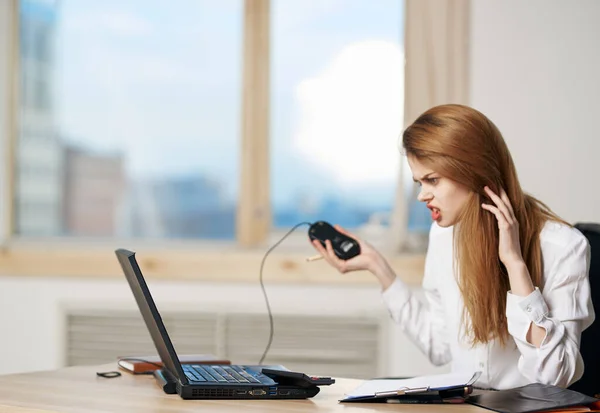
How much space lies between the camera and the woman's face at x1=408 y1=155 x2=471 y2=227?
81.6 inches

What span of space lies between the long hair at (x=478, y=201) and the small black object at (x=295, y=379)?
45 cm

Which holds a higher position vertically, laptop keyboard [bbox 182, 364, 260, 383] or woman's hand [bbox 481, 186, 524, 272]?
woman's hand [bbox 481, 186, 524, 272]

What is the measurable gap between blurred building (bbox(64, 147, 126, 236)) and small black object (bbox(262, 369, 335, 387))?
230 cm

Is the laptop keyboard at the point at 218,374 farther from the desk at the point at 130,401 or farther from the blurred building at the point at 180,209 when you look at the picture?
the blurred building at the point at 180,209

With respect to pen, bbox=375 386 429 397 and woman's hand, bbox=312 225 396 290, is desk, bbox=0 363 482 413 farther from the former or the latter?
woman's hand, bbox=312 225 396 290

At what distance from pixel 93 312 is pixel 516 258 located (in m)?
2.27

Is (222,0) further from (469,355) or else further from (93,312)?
(469,355)

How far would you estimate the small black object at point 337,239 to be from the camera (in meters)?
2.39

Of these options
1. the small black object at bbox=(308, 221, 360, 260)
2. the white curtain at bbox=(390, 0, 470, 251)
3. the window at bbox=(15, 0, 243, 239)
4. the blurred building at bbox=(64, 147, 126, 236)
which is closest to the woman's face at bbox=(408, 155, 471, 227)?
the small black object at bbox=(308, 221, 360, 260)

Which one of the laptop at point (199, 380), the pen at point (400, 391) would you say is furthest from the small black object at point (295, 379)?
the pen at point (400, 391)

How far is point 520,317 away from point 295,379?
533mm

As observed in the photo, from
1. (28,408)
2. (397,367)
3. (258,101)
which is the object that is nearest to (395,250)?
(397,367)

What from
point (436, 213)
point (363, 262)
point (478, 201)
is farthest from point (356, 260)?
point (478, 201)

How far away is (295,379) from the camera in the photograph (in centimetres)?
174
